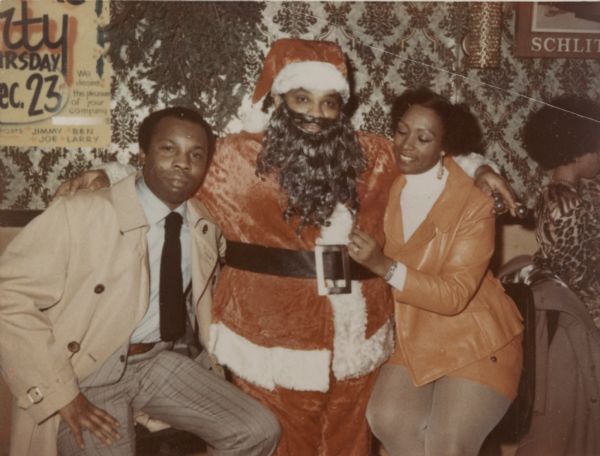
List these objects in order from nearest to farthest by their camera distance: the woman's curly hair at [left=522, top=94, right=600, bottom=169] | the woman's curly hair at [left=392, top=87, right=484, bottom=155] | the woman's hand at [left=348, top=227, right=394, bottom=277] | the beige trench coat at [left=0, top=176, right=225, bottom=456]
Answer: the beige trench coat at [left=0, top=176, right=225, bottom=456], the woman's hand at [left=348, top=227, right=394, bottom=277], the woman's curly hair at [left=392, top=87, right=484, bottom=155], the woman's curly hair at [left=522, top=94, right=600, bottom=169]

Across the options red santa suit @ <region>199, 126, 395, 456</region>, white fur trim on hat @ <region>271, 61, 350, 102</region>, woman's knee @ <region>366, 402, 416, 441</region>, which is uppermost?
white fur trim on hat @ <region>271, 61, 350, 102</region>

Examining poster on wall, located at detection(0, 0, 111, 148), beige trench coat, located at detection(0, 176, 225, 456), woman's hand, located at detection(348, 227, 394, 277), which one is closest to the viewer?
beige trench coat, located at detection(0, 176, 225, 456)

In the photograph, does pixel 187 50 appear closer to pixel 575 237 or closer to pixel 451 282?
pixel 451 282

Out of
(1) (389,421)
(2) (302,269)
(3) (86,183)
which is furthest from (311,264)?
(3) (86,183)

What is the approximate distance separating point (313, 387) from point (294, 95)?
1056 mm

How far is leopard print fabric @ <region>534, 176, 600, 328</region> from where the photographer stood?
288 centimetres

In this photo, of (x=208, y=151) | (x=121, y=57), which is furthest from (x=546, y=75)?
(x=121, y=57)

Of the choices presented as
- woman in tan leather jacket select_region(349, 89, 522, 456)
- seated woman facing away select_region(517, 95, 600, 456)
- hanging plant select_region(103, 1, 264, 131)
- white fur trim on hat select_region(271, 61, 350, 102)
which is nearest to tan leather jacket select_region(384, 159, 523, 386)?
woman in tan leather jacket select_region(349, 89, 522, 456)

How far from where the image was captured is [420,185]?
2.26 m

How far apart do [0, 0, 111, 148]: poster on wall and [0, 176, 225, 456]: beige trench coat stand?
1.14 meters

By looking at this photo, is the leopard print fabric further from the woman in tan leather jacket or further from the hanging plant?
the hanging plant

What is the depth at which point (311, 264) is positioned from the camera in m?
2.12

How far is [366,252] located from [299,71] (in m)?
0.72

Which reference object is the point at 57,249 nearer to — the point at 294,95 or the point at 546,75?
the point at 294,95
